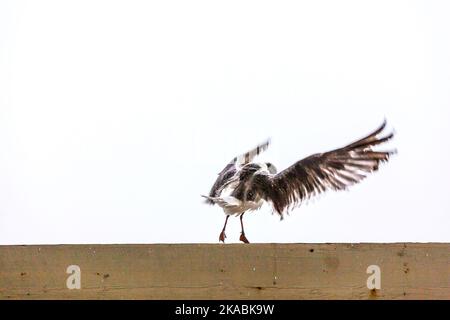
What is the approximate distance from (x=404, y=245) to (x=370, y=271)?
177mm

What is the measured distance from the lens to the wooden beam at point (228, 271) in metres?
3.39

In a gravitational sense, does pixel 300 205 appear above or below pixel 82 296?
above

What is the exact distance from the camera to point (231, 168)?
23.1 ft

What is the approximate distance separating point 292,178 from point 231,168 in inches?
48.9

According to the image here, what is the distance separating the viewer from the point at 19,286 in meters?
3.40

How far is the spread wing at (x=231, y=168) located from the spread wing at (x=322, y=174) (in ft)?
1.72

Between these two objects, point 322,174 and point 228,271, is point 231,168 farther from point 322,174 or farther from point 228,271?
point 228,271

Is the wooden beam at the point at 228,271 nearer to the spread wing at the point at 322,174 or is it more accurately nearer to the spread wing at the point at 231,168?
the spread wing at the point at 322,174

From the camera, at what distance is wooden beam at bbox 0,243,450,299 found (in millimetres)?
3389

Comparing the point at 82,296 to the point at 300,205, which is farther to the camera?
the point at 300,205

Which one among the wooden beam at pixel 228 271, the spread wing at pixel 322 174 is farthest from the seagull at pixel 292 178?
the wooden beam at pixel 228 271
